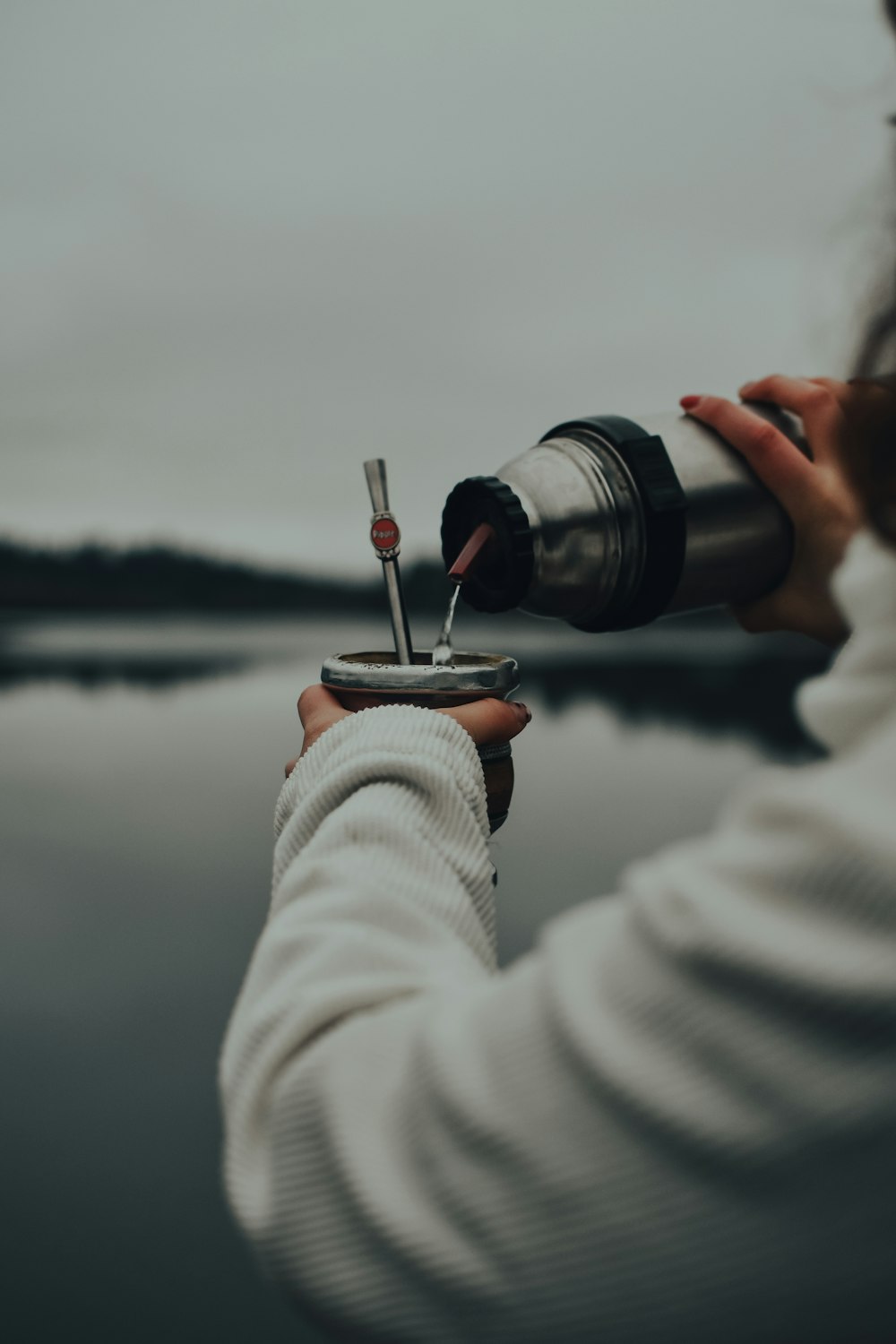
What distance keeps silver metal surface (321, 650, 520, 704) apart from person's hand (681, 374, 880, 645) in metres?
0.16

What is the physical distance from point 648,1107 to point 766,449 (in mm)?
390

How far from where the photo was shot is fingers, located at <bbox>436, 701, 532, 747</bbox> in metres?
0.54

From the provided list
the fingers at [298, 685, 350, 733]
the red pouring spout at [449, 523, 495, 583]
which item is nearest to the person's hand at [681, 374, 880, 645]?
the red pouring spout at [449, 523, 495, 583]

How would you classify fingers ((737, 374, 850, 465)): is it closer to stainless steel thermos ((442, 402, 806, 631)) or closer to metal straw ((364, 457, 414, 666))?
stainless steel thermos ((442, 402, 806, 631))

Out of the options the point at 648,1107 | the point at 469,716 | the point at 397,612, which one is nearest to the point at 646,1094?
the point at 648,1107

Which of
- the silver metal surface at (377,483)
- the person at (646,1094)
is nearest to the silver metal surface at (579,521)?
the silver metal surface at (377,483)

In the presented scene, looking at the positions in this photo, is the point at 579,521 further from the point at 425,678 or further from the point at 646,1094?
the point at 646,1094

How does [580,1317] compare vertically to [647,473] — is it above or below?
below

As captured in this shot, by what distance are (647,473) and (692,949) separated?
351 mm

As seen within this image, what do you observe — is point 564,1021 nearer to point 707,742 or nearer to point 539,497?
point 539,497

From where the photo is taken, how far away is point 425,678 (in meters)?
0.56

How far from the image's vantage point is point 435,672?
1.85 feet

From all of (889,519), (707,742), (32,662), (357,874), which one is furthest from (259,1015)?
(32,662)

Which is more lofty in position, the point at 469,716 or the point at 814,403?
the point at 814,403
